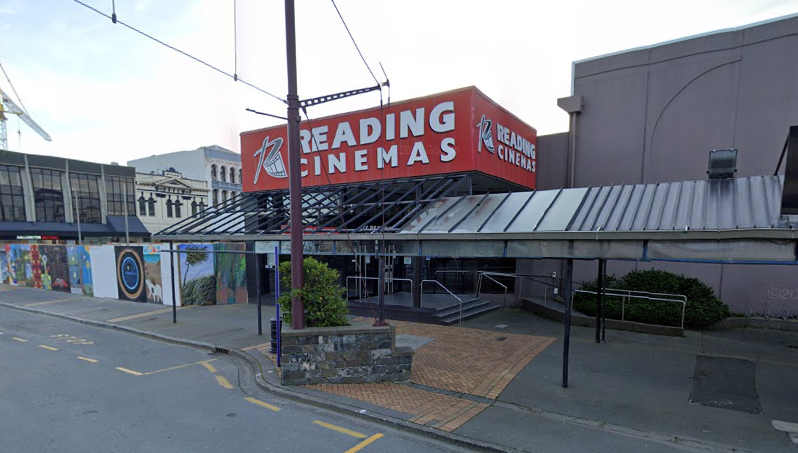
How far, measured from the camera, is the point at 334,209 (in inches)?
511

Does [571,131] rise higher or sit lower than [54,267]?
higher

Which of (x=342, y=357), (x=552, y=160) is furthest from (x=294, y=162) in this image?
(x=552, y=160)

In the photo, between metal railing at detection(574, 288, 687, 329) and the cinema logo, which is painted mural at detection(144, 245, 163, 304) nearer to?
the cinema logo

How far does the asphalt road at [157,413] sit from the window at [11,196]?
133ft

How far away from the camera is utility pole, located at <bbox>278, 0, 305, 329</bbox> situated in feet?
22.3

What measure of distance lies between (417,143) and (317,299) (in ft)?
24.5

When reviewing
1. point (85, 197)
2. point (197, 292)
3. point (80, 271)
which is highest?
point (85, 197)

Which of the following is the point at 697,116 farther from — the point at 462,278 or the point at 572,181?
the point at 462,278

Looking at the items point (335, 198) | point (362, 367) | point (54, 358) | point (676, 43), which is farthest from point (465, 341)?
point (676, 43)

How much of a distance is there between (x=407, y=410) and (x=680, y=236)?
5015 millimetres

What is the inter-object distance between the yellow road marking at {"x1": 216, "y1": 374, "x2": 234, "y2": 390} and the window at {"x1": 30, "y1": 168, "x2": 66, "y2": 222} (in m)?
46.4

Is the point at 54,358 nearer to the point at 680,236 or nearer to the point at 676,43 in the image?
the point at 680,236

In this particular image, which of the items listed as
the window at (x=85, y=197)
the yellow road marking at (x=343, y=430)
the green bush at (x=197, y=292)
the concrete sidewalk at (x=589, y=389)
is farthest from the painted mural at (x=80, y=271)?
the window at (x=85, y=197)

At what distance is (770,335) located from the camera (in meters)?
9.49
